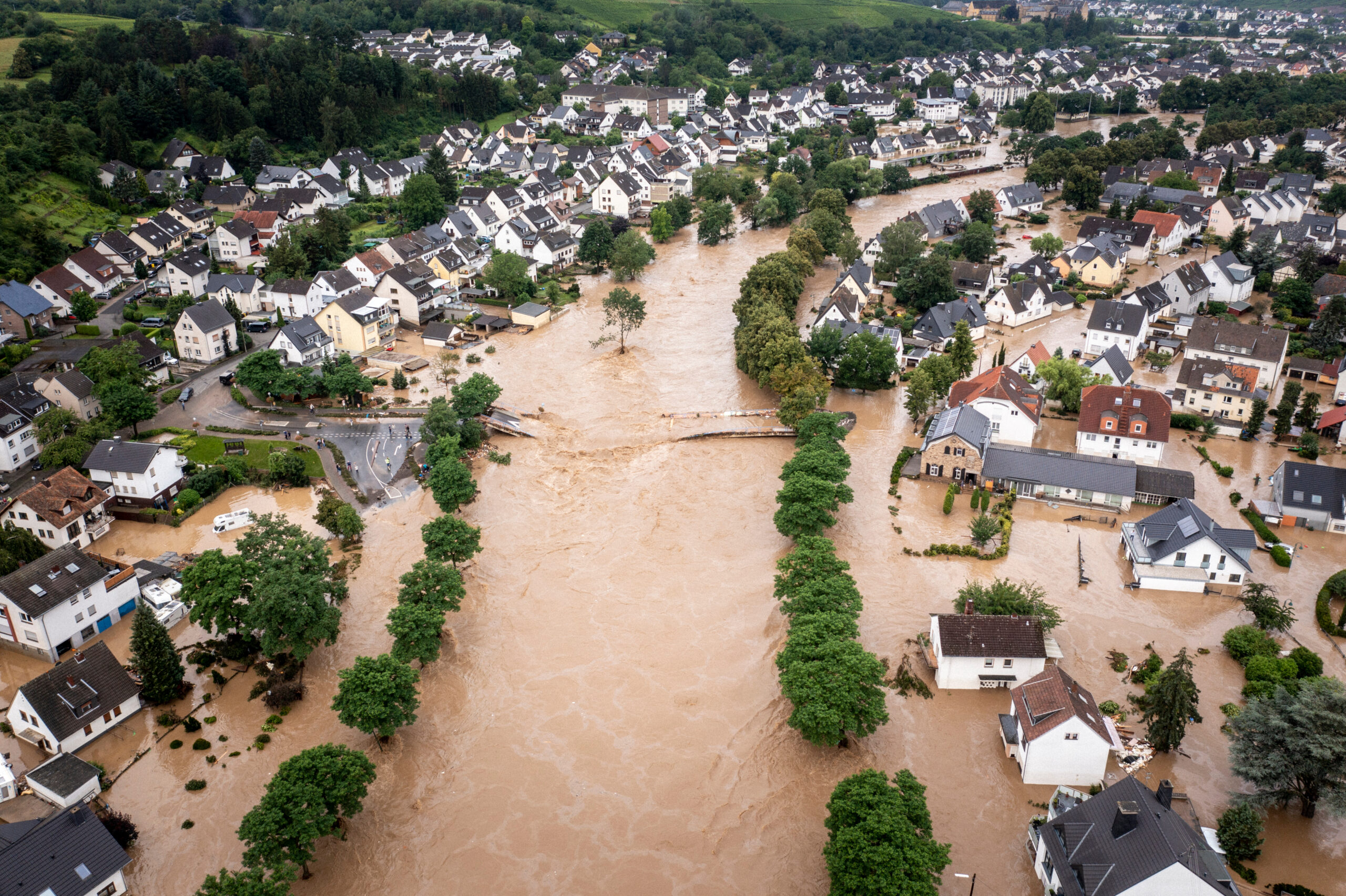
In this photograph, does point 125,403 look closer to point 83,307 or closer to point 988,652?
point 83,307

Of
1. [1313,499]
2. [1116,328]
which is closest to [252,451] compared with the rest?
[1313,499]

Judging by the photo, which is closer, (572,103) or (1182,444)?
(1182,444)

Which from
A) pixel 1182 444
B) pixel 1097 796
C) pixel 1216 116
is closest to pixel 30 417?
pixel 1097 796

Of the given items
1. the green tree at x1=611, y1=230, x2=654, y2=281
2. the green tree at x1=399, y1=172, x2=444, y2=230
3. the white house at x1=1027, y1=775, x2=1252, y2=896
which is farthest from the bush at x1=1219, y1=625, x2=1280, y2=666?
the green tree at x1=399, y1=172, x2=444, y2=230

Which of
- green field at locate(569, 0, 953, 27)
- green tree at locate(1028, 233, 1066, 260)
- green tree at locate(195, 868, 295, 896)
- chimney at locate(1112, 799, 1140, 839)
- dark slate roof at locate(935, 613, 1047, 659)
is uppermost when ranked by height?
green field at locate(569, 0, 953, 27)

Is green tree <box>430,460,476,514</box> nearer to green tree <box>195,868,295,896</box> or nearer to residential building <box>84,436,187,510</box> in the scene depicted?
residential building <box>84,436,187,510</box>

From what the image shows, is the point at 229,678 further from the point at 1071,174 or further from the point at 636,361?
the point at 1071,174

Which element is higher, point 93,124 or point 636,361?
point 93,124

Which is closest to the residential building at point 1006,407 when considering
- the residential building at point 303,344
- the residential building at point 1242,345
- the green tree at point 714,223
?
the residential building at point 1242,345
